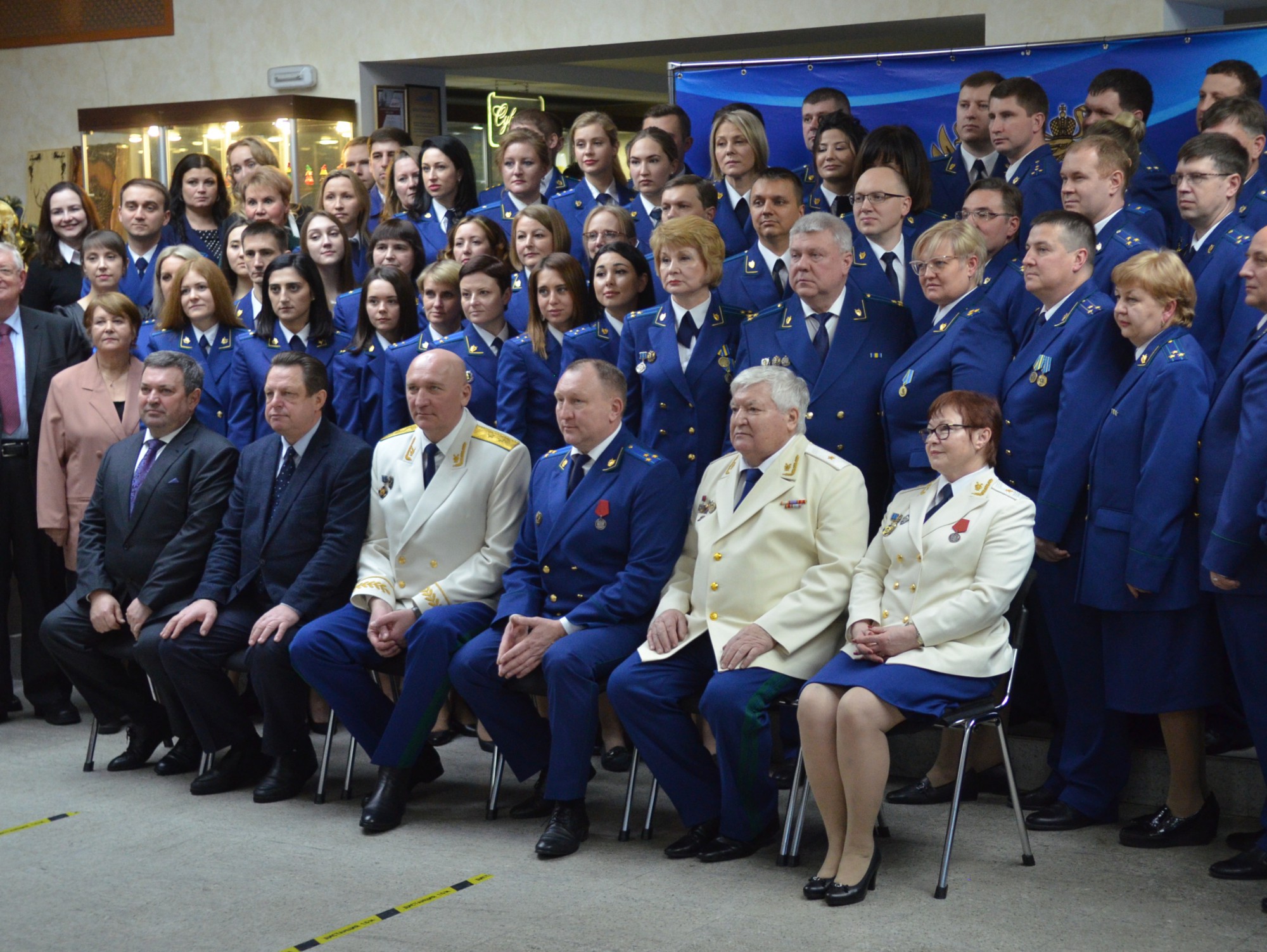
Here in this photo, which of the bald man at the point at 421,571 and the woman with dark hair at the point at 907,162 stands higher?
the woman with dark hair at the point at 907,162

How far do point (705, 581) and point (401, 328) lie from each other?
6.50 ft

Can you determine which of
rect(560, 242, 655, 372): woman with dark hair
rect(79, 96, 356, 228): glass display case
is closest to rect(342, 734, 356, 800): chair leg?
rect(560, 242, 655, 372): woman with dark hair

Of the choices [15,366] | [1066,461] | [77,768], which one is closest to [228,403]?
[15,366]

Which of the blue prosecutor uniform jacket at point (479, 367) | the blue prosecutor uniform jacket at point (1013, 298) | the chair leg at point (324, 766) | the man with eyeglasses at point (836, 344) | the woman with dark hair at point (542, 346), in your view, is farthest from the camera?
the blue prosecutor uniform jacket at point (479, 367)

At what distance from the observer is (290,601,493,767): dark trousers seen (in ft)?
14.4

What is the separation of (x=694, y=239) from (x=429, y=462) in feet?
3.67

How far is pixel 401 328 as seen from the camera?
557 centimetres

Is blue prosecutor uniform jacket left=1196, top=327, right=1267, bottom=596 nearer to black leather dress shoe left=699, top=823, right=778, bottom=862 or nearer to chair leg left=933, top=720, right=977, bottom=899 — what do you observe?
chair leg left=933, top=720, right=977, bottom=899

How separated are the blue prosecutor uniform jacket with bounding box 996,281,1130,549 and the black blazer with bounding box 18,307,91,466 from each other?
3755mm

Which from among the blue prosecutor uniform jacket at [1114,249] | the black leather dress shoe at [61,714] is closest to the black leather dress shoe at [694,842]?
the blue prosecutor uniform jacket at [1114,249]

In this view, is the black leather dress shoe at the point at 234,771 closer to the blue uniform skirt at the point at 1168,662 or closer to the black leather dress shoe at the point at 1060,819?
the black leather dress shoe at the point at 1060,819

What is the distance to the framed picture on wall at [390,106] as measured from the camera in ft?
31.0

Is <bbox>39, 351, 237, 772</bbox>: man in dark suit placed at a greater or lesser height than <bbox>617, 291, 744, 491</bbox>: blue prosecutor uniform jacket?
lesser

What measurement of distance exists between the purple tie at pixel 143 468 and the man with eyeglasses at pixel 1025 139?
10.4 feet
